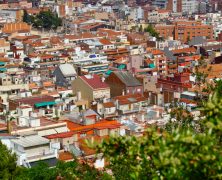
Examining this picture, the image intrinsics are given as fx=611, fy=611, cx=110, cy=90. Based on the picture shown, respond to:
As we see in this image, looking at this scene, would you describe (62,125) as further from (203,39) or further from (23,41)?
(203,39)

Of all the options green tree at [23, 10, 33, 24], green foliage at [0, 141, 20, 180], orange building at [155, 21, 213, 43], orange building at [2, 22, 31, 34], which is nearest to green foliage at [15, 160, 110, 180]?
green foliage at [0, 141, 20, 180]

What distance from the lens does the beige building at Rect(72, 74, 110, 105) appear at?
2069cm

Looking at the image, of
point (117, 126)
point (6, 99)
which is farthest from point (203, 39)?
point (117, 126)

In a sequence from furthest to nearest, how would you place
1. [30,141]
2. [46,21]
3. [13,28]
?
[46,21], [13,28], [30,141]

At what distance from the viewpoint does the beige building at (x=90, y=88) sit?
2069 centimetres

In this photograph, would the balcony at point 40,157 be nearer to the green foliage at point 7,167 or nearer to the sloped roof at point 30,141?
the sloped roof at point 30,141

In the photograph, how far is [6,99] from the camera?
19812 millimetres

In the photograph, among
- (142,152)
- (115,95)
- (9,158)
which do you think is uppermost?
(142,152)

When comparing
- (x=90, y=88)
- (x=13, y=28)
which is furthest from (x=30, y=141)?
(x=13, y=28)

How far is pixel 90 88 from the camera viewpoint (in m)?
20.7

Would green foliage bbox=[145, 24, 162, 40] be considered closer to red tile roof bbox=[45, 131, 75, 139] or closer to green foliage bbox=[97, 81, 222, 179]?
red tile roof bbox=[45, 131, 75, 139]

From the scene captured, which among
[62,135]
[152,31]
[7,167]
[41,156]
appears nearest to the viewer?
[7,167]

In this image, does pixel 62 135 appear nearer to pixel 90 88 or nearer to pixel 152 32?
pixel 90 88

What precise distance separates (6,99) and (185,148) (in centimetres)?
1630
